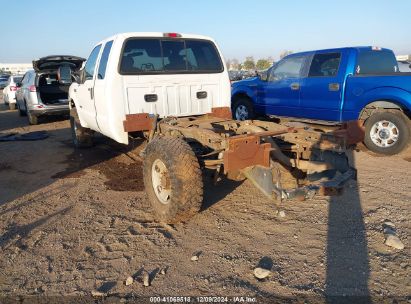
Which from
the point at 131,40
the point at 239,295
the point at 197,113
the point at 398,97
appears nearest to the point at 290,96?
the point at 398,97

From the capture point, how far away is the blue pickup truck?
20.9 ft

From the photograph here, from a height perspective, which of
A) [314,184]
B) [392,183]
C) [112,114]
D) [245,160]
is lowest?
[392,183]

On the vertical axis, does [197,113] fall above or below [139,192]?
above

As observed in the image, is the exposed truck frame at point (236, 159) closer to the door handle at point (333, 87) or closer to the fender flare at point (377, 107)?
the fender flare at point (377, 107)

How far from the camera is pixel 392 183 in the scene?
5.12m

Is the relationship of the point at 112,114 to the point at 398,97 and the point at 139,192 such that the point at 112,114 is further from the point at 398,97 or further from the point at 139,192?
the point at 398,97

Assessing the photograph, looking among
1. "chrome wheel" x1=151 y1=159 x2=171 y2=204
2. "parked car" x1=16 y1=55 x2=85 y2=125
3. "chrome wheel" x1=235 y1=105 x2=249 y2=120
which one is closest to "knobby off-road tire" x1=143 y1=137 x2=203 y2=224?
"chrome wheel" x1=151 y1=159 x2=171 y2=204

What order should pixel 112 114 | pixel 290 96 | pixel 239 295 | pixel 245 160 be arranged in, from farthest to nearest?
pixel 290 96 → pixel 112 114 → pixel 245 160 → pixel 239 295

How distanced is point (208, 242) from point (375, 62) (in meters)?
5.52

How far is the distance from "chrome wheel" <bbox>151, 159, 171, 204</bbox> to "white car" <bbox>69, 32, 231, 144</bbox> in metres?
0.99

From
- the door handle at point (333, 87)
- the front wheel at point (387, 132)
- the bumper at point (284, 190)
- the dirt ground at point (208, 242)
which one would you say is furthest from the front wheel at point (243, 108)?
the bumper at point (284, 190)

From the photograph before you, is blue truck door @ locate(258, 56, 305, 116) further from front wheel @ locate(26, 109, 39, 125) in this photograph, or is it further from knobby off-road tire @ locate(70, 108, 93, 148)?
front wheel @ locate(26, 109, 39, 125)

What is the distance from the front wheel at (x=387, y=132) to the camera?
6332 mm

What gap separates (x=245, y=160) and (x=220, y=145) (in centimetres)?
32
